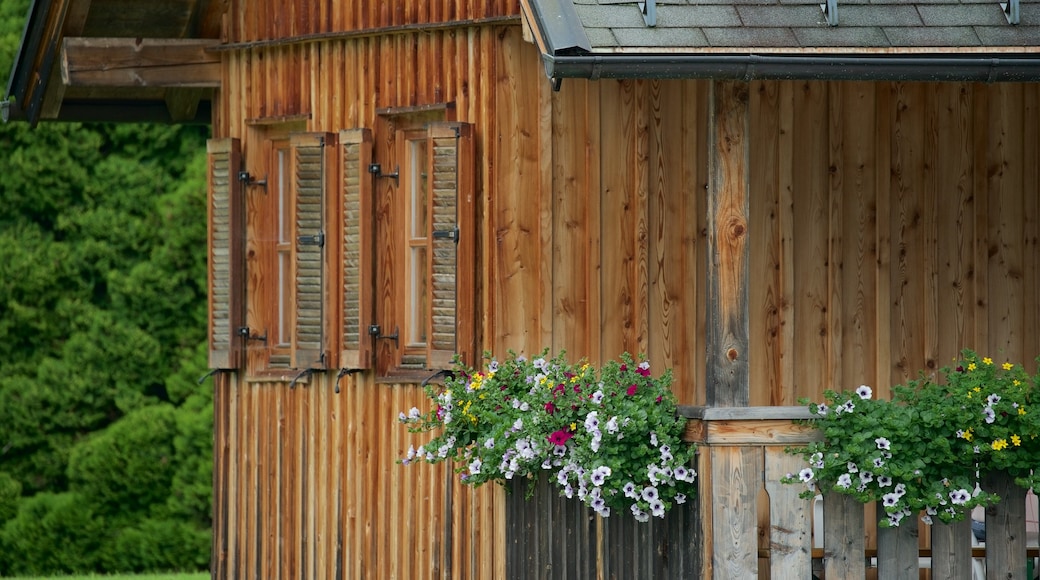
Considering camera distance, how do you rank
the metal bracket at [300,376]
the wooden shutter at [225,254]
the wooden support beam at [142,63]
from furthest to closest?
the wooden support beam at [142,63] → the wooden shutter at [225,254] → the metal bracket at [300,376]

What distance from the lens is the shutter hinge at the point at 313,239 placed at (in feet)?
35.2

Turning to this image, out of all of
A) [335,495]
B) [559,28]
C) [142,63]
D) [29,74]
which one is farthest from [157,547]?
[559,28]

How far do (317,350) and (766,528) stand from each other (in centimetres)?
288

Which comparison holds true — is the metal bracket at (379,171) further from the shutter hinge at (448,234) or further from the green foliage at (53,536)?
the green foliage at (53,536)

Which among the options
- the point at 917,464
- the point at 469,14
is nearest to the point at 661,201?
the point at 469,14

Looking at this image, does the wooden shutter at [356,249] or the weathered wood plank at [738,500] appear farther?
the wooden shutter at [356,249]

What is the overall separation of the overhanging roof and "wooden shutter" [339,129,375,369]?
1665 mm

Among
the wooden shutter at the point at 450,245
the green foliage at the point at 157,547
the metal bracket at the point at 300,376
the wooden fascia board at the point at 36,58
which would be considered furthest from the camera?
the green foliage at the point at 157,547

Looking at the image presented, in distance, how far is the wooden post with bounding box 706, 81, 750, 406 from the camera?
7.98 m

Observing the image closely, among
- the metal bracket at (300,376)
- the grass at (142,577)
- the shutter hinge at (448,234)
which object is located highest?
the shutter hinge at (448,234)

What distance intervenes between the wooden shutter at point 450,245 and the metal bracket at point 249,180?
170 cm

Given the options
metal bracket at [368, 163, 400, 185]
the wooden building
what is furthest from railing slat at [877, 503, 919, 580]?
metal bracket at [368, 163, 400, 185]

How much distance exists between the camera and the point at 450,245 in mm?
9977

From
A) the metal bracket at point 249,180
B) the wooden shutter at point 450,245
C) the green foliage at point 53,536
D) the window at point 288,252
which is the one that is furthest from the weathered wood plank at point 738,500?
the green foliage at point 53,536
